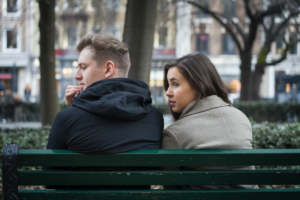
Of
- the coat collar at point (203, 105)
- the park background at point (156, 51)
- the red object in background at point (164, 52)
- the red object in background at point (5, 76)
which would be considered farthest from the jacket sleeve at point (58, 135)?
the red object in background at point (5, 76)

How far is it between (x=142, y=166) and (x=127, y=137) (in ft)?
0.61

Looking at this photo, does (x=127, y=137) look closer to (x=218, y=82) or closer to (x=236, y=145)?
(x=236, y=145)

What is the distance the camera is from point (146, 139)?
1.70 meters

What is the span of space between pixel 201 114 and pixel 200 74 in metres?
0.29

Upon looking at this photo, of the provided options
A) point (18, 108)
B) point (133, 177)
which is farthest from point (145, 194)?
point (18, 108)

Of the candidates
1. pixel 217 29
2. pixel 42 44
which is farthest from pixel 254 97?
pixel 217 29

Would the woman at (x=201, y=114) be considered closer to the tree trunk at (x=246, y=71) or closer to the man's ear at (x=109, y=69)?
the man's ear at (x=109, y=69)

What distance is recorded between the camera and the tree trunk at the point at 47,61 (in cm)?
629

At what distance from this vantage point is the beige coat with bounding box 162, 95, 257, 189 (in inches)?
67.4

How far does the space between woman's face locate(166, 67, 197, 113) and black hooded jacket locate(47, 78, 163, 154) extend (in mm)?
345

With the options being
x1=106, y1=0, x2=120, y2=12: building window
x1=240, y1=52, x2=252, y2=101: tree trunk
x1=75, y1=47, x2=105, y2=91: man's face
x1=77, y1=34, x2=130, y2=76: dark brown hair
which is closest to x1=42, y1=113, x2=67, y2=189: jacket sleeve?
x1=75, y1=47, x2=105, y2=91: man's face

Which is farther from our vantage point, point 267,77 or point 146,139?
point 267,77

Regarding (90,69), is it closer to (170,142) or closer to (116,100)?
(116,100)

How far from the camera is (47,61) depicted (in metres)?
6.41
